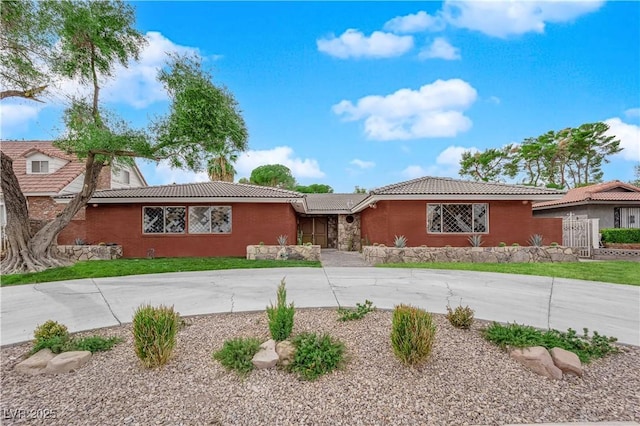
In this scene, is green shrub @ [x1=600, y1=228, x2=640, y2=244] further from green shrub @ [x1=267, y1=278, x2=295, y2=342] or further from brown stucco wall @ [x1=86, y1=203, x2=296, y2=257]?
green shrub @ [x1=267, y1=278, x2=295, y2=342]

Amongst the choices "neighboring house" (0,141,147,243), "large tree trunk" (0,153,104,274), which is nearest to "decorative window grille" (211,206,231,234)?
"large tree trunk" (0,153,104,274)

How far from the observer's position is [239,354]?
3.42 metres

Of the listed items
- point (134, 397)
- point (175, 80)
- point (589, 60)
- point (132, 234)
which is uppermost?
point (589, 60)

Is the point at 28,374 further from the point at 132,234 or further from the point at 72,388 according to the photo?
the point at 132,234

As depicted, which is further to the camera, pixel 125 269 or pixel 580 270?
pixel 580 270

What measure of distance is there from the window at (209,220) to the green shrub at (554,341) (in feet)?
37.7

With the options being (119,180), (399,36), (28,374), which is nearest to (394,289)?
(28,374)

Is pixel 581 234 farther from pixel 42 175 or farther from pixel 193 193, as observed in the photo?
pixel 42 175

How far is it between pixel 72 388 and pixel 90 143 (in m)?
8.93

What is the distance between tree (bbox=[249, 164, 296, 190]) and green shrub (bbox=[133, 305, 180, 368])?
37686mm

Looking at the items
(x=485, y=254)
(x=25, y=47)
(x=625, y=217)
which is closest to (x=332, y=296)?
(x=485, y=254)

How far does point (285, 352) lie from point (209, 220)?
36.3 ft

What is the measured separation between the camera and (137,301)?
5949 mm

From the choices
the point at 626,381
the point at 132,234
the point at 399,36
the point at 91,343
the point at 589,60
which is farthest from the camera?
the point at 132,234
